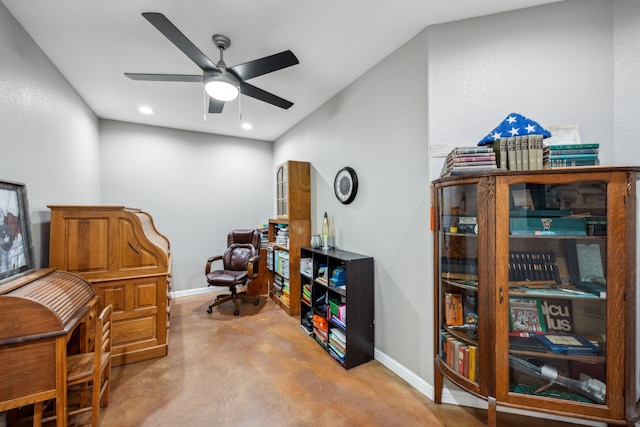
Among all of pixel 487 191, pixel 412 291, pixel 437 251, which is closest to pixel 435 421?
pixel 412 291

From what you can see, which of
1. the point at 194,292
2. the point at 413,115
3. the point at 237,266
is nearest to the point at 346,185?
the point at 413,115

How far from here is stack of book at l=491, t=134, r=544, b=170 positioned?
→ 1484mm

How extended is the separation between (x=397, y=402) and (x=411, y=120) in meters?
2.21

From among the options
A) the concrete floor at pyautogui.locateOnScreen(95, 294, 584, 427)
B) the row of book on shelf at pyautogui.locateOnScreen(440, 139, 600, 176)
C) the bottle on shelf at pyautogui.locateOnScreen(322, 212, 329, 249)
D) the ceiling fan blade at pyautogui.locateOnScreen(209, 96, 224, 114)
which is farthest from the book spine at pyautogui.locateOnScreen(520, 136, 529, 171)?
the ceiling fan blade at pyautogui.locateOnScreen(209, 96, 224, 114)

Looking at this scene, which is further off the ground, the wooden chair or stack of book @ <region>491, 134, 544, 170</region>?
stack of book @ <region>491, 134, 544, 170</region>

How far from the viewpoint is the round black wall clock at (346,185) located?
272 cm

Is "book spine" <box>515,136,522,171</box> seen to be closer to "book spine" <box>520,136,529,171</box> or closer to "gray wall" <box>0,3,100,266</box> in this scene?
"book spine" <box>520,136,529,171</box>

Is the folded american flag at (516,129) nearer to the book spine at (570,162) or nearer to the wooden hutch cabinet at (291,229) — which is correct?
the book spine at (570,162)

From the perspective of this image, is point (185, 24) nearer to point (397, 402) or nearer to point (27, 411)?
point (27, 411)

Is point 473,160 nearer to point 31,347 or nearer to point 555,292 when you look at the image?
point 555,292

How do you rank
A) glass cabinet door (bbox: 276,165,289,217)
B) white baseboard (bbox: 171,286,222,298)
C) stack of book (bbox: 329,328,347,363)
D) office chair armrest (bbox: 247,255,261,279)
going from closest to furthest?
stack of book (bbox: 329,328,347,363) → office chair armrest (bbox: 247,255,261,279) → glass cabinet door (bbox: 276,165,289,217) → white baseboard (bbox: 171,286,222,298)

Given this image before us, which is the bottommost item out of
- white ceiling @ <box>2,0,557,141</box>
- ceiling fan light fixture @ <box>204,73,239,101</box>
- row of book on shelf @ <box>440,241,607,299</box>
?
row of book on shelf @ <box>440,241,607,299</box>

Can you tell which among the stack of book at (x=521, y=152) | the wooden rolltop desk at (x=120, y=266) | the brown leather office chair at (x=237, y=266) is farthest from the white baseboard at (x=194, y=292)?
the stack of book at (x=521, y=152)

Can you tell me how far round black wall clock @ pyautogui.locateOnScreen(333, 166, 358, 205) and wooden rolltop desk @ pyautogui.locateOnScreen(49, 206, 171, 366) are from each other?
197 cm
